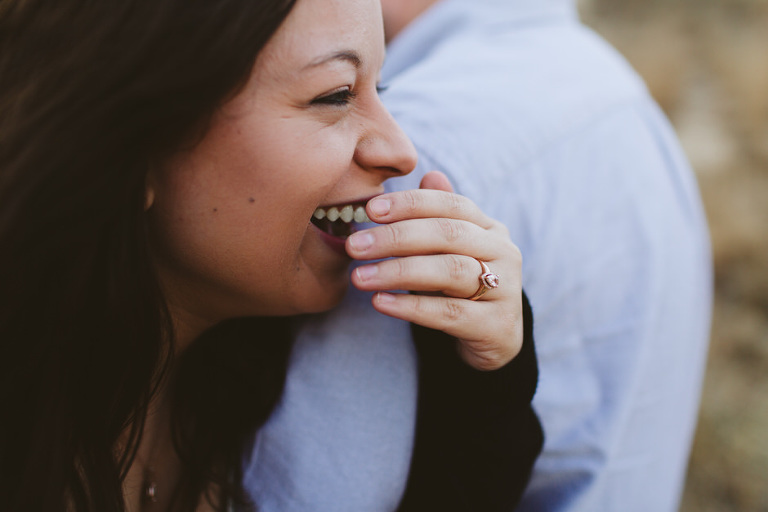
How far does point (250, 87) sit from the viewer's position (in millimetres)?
1059

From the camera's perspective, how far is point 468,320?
1216 millimetres

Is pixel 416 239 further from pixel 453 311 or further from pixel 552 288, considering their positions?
pixel 552 288

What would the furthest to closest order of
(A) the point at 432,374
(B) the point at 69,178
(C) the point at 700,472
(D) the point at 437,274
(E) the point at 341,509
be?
(C) the point at 700,472 < (A) the point at 432,374 < (E) the point at 341,509 < (D) the point at 437,274 < (B) the point at 69,178

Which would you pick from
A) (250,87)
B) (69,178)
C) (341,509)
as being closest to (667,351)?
(341,509)

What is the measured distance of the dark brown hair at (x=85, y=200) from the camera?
98cm

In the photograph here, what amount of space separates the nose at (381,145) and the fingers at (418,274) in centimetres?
20

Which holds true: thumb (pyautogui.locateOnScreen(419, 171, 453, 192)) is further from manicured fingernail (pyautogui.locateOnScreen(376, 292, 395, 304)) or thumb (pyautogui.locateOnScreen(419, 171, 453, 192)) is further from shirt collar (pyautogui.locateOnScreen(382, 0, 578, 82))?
shirt collar (pyautogui.locateOnScreen(382, 0, 578, 82))

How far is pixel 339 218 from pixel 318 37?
43 centimetres

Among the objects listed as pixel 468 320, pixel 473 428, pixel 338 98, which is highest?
pixel 338 98

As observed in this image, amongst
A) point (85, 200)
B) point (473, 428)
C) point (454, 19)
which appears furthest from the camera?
point (454, 19)

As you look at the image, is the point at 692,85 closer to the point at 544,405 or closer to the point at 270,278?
the point at 544,405

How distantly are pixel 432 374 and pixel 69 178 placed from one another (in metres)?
0.88

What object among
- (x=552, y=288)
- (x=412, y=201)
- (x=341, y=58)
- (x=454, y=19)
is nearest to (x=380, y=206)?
(x=412, y=201)

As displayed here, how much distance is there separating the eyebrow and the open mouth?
0.29 meters
